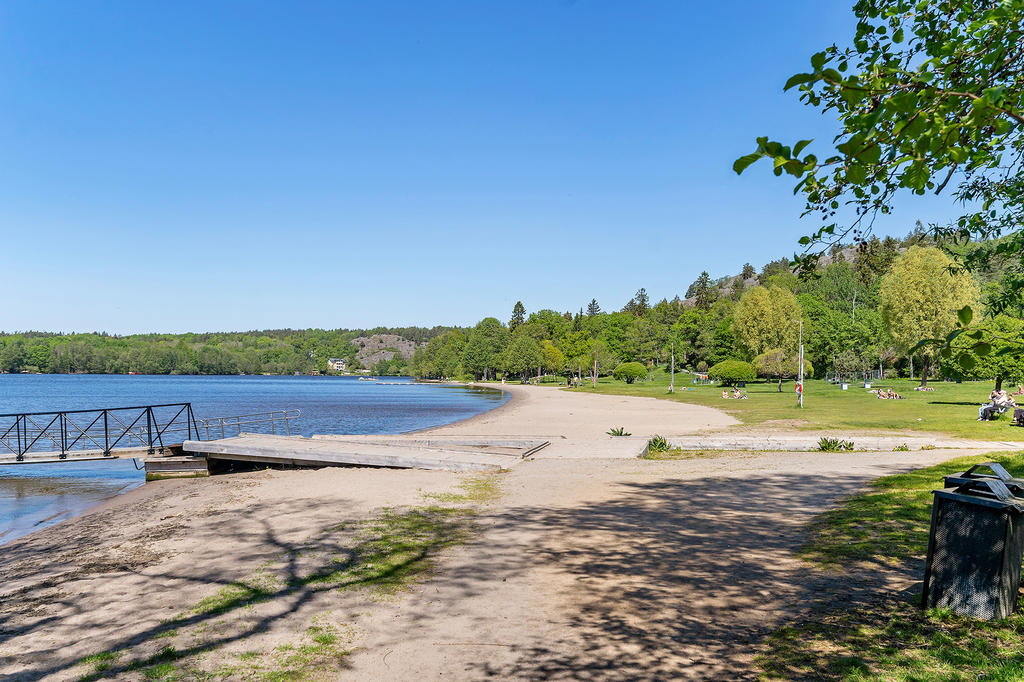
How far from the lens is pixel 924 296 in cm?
5300

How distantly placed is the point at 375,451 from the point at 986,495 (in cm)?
1505

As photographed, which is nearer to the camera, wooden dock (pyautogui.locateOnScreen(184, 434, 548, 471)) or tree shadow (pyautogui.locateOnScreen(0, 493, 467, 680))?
tree shadow (pyautogui.locateOnScreen(0, 493, 467, 680))

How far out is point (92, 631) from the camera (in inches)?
234

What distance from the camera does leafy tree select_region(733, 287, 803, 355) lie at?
75.1 metres

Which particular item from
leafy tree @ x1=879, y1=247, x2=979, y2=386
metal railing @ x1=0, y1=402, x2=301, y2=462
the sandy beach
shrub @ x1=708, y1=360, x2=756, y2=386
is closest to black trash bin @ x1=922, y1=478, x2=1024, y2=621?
the sandy beach

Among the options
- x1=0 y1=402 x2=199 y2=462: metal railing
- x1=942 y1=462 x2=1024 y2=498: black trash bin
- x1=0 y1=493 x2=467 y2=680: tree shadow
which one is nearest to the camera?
x1=942 y1=462 x2=1024 y2=498: black trash bin

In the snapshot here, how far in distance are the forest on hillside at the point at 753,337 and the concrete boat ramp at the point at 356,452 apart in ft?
33.7

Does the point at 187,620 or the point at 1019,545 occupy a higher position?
the point at 1019,545

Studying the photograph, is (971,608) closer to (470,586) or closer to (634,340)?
(470,586)

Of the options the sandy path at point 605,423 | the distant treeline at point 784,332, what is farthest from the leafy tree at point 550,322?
the sandy path at point 605,423

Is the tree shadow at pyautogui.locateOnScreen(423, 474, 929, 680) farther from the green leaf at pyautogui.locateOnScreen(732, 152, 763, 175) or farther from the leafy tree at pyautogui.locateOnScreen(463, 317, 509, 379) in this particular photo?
the leafy tree at pyautogui.locateOnScreen(463, 317, 509, 379)

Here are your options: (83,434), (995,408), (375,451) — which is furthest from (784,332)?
(83,434)

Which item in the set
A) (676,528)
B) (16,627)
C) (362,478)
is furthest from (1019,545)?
(362,478)

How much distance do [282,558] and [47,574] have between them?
3.69 meters
